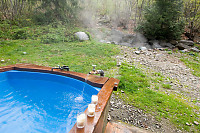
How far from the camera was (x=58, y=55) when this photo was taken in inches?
224

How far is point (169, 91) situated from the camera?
3.49 meters

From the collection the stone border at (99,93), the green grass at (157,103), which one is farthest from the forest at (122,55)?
the stone border at (99,93)

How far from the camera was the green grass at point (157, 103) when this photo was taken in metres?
2.51

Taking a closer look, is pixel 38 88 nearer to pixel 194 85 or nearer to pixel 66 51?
pixel 66 51

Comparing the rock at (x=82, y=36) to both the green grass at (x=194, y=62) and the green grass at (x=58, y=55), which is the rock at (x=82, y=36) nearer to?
the green grass at (x=58, y=55)

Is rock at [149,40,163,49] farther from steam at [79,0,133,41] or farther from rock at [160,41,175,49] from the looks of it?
steam at [79,0,133,41]

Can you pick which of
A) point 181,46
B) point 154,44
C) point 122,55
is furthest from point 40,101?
point 181,46

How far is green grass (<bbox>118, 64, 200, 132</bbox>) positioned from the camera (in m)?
2.51

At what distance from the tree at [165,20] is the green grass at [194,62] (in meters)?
2.18

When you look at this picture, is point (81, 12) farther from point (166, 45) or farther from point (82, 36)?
point (166, 45)

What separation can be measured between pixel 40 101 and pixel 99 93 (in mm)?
1423

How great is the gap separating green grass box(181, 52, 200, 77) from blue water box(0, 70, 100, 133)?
14.8 feet

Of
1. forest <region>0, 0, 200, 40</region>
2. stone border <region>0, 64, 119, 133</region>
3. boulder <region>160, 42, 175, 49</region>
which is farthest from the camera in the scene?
forest <region>0, 0, 200, 40</region>

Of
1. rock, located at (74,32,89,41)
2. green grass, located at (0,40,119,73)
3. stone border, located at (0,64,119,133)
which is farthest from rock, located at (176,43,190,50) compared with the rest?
stone border, located at (0,64,119,133)
